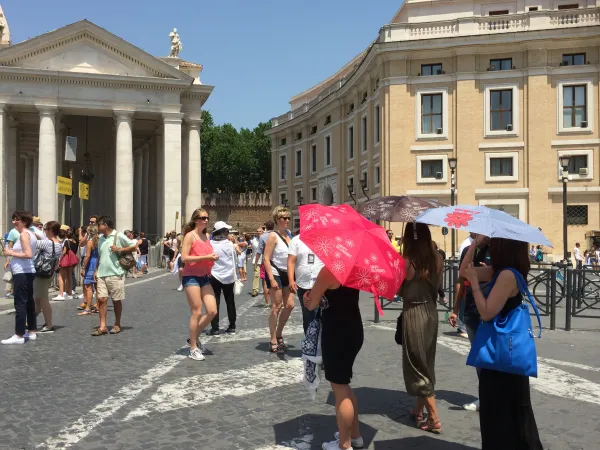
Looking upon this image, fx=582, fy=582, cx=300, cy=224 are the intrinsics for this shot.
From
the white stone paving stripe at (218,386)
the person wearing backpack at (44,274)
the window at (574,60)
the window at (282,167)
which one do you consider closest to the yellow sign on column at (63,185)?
the person wearing backpack at (44,274)

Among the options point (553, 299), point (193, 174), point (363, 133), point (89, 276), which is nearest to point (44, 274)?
point (89, 276)

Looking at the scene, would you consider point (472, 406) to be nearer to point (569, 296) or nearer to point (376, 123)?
point (569, 296)

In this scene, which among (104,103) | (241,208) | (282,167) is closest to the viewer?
Result: (104,103)

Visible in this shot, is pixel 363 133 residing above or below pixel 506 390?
above

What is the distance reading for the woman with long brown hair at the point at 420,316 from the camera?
475 cm

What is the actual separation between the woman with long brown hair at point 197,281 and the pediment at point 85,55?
28770 mm

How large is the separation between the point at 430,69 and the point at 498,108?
14.9 ft

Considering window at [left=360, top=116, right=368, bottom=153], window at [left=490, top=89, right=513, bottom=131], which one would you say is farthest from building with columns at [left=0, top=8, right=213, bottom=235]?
window at [left=490, top=89, right=513, bottom=131]

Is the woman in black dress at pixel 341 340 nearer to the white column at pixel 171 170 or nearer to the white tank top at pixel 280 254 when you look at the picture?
the white tank top at pixel 280 254

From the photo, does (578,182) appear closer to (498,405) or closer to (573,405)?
(573,405)

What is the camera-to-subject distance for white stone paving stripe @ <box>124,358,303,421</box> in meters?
5.42

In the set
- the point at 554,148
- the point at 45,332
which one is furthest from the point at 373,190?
the point at 45,332

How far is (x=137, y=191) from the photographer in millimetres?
44312

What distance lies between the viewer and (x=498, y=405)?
374cm
